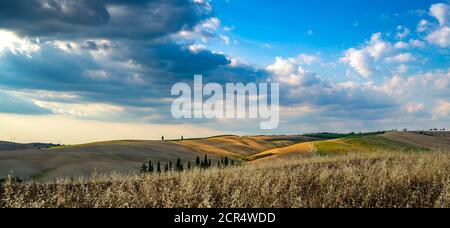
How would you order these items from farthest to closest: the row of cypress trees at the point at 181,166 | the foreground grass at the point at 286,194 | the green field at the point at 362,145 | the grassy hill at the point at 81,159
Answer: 1. the green field at the point at 362,145
2. the grassy hill at the point at 81,159
3. the row of cypress trees at the point at 181,166
4. the foreground grass at the point at 286,194

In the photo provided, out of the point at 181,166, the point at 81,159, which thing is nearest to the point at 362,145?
the point at 81,159

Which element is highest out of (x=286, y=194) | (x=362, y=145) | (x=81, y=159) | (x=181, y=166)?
(x=286, y=194)

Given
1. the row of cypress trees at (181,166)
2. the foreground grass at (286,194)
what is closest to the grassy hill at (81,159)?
the row of cypress trees at (181,166)

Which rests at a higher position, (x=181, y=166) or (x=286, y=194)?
(x=286, y=194)

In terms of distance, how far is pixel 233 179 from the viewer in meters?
11.4

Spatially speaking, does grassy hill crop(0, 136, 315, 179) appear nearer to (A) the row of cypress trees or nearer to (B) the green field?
(A) the row of cypress trees

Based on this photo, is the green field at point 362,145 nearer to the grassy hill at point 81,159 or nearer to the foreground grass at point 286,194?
the grassy hill at point 81,159

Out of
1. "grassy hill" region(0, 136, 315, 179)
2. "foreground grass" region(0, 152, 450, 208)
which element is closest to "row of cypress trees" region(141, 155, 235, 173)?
"grassy hill" region(0, 136, 315, 179)

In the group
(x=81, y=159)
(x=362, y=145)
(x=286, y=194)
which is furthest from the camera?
(x=362, y=145)

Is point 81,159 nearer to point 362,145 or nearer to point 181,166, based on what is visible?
point 362,145
